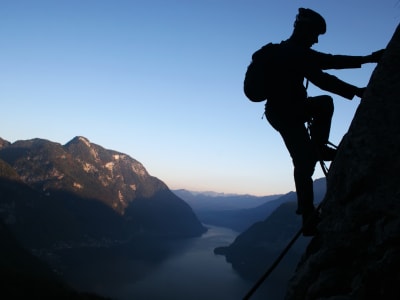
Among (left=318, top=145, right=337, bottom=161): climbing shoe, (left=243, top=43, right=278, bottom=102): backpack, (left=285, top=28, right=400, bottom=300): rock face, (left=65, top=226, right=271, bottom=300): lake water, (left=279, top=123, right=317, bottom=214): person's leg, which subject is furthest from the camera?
(left=65, top=226, right=271, bottom=300): lake water

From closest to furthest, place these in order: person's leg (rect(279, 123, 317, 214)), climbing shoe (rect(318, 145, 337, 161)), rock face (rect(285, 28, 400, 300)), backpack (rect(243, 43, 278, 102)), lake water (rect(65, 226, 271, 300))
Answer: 1. rock face (rect(285, 28, 400, 300))
2. backpack (rect(243, 43, 278, 102))
3. person's leg (rect(279, 123, 317, 214))
4. climbing shoe (rect(318, 145, 337, 161))
5. lake water (rect(65, 226, 271, 300))

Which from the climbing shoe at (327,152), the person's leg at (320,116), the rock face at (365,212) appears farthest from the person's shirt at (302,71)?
the climbing shoe at (327,152)

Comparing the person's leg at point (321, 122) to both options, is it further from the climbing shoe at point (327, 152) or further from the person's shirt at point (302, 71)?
the person's shirt at point (302, 71)

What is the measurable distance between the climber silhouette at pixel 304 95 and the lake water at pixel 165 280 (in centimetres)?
11432

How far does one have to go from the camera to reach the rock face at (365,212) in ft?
12.0

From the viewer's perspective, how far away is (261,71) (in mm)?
5566

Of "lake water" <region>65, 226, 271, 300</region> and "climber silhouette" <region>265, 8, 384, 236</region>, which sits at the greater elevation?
"climber silhouette" <region>265, 8, 384, 236</region>

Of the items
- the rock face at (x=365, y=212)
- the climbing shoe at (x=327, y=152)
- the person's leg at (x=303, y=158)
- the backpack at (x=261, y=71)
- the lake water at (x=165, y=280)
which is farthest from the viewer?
the lake water at (x=165, y=280)

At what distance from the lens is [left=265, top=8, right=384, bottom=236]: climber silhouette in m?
5.62

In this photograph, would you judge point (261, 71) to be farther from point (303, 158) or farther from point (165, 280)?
point (165, 280)

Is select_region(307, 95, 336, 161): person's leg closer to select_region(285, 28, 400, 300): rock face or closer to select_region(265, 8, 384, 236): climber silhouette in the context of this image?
select_region(265, 8, 384, 236): climber silhouette

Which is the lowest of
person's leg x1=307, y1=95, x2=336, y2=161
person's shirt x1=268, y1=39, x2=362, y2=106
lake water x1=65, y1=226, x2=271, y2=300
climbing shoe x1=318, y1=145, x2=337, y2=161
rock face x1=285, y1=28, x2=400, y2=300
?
lake water x1=65, y1=226, x2=271, y2=300

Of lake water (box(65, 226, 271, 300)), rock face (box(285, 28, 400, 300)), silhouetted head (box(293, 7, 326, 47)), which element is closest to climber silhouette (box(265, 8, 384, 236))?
silhouetted head (box(293, 7, 326, 47))

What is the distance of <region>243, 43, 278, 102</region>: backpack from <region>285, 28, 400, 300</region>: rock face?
53.6 inches
